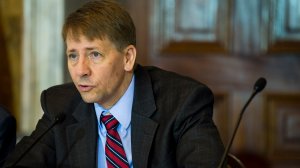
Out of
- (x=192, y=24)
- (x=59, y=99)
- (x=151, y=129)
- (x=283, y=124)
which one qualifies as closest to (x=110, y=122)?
(x=151, y=129)

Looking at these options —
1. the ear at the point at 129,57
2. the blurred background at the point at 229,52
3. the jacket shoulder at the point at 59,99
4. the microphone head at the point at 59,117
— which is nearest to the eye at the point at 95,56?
the ear at the point at 129,57

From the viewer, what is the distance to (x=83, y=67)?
265cm

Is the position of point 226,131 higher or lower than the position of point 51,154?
lower

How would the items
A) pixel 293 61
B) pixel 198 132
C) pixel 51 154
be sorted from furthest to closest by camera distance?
pixel 293 61 < pixel 51 154 < pixel 198 132

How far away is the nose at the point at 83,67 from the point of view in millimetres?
2643

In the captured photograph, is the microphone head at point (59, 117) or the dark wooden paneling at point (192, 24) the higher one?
the dark wooden paneling at point (192, 24)

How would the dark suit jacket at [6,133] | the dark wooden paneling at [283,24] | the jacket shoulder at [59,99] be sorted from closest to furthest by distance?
the dark suit jacket at [6,133] < the jacket shoulder at [59,99] < the dark wooden paneling at [283,24]

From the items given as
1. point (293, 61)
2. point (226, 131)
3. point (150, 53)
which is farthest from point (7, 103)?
point (293, 61)

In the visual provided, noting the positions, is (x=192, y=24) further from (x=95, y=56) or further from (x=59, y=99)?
(x=95, y=56)

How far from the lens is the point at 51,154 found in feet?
9.41

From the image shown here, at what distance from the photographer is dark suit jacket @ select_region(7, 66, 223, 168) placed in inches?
104

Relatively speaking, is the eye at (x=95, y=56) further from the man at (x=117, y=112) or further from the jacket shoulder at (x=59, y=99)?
the jacket shoulder at (x=59, y=99)

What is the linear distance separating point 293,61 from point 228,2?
0.55 m

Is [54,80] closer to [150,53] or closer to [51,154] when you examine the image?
[150,53]
